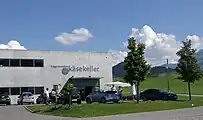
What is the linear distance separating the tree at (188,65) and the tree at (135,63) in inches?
291

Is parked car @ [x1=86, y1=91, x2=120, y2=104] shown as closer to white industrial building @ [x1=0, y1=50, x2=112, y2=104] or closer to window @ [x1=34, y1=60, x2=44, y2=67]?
white industrial building @ [x1=0, y1=50, x2=112, y2=104]

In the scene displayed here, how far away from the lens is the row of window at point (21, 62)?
4969cm

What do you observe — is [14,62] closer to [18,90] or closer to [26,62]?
[26,62]

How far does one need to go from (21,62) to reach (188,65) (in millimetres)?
20768

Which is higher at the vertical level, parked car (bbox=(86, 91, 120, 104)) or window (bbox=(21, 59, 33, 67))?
window (bbox=(21, 59, 33, 67))

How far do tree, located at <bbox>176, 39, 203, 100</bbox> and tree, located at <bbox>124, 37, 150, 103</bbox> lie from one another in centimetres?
739

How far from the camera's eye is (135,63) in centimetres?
3681

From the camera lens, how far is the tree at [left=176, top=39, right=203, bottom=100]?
42.7 m

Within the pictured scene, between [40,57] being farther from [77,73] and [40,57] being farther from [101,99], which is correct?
[101,99]

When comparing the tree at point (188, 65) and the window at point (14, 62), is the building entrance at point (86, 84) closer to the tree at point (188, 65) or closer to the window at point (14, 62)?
the window at point (14, 62)

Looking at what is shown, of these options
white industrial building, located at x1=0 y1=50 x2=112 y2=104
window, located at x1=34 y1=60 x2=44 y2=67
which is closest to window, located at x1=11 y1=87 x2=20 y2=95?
white industrial building, located at x1=0 y1=50 x2=112 y2=104

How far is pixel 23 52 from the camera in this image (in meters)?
51.0

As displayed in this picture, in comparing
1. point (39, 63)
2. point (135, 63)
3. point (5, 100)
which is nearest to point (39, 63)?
point (39, 63)

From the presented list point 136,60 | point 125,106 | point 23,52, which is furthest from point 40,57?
point 125,106
